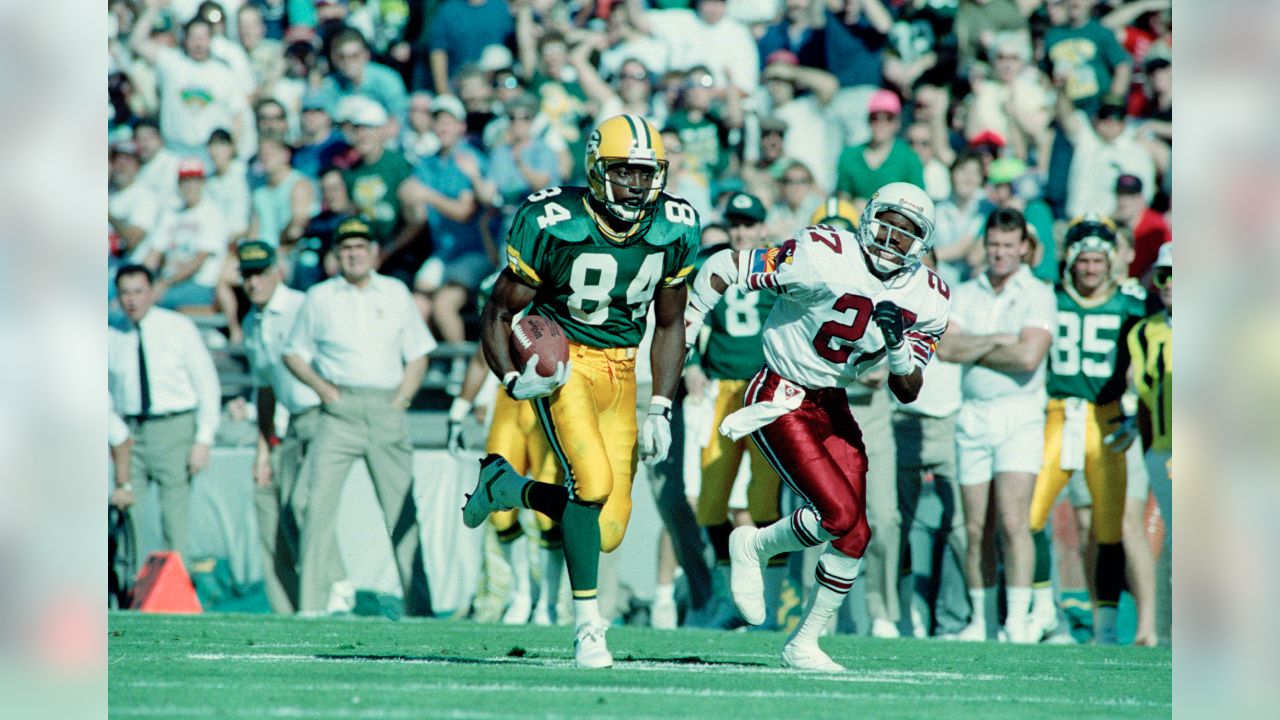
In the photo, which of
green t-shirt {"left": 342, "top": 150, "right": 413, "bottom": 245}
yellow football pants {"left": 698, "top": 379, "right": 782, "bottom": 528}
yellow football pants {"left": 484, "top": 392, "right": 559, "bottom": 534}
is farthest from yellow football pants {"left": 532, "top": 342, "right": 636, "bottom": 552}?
green t-shirt {"left": 342, "top": 150, "right": 413, "bottom": 245}

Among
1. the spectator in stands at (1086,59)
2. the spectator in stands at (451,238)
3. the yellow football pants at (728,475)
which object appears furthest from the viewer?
the spectator in stands at (1086,59)

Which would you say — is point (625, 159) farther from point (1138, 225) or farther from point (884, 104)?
point (1138, 225)

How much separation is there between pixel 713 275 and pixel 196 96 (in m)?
7.03

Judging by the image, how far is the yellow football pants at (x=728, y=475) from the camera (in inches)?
372

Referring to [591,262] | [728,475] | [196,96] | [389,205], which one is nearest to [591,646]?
[591,262]

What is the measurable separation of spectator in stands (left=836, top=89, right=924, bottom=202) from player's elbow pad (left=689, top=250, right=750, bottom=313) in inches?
155

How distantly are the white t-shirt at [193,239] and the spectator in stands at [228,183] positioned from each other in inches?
3.3

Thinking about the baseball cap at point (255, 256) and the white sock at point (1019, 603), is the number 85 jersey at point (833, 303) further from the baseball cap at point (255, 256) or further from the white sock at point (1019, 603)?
the baseball cap at point (255, 256)

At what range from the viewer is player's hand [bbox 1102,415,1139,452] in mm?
9570

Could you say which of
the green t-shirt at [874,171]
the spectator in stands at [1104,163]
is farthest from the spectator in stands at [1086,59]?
the green t-shirt at [874,171]

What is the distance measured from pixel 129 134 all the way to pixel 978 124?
617 centimetres

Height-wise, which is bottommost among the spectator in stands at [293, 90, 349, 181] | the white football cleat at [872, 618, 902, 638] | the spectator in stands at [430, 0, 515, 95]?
the white football cleat at [872, 618, 902, 638]

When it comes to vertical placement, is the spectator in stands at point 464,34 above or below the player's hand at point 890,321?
above

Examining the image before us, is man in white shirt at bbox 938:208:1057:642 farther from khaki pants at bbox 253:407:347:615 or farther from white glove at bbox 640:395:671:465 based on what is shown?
khaki pants at bbox 253:407:347:615
